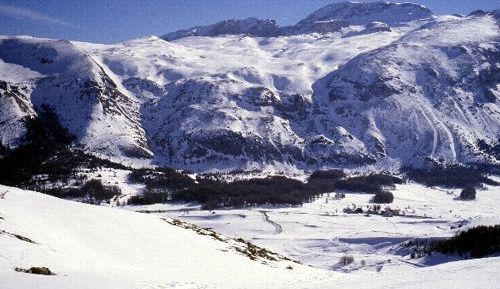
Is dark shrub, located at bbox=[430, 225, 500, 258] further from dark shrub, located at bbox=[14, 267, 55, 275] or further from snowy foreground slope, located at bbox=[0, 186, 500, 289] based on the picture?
dark shrub, located at bbox=[14, 267, 55, 275]

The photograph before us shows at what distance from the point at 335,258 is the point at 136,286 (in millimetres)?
112921

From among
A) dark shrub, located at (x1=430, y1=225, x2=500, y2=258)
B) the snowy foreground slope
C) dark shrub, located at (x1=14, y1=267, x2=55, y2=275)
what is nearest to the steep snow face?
the snowy foreground slope

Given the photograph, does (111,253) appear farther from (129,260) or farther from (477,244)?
(477,244)

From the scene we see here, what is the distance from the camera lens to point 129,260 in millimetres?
33125

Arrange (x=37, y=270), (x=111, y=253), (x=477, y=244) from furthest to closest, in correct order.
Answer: (x=477, y=244), (x=111, y=253), (x=37, y=270)

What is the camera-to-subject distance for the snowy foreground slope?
26172 mm

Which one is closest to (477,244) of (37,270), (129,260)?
(129,260)

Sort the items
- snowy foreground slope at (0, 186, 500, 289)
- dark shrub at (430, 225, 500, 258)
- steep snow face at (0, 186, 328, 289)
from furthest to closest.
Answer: dark shrub at (430, 225, 500, 258) → steep snow face at (0, 186, 328, 289) → snowy foreground slope at (0, 186, 500, 289)

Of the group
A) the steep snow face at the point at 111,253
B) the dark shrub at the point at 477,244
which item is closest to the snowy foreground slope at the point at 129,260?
the steep snow face at the point at 111,253

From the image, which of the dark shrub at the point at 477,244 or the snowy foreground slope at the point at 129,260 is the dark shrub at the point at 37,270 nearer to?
the snowy foreground slope at the point at 129,260

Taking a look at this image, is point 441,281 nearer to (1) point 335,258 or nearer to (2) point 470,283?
(2) point 470,283

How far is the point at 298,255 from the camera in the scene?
464ft

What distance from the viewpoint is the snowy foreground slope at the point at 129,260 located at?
26172 millimetres

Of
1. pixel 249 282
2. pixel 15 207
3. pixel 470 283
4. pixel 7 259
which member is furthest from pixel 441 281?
pixel 15 207
